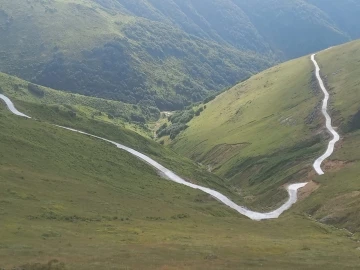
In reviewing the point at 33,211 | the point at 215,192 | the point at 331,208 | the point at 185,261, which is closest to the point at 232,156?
the point at 215,192

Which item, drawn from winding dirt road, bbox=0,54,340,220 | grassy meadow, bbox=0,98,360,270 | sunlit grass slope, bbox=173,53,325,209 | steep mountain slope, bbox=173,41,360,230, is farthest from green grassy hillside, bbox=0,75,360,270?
steep mountain slope, bbox=173,41,360,230

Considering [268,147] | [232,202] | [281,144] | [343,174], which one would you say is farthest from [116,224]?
[281,144]

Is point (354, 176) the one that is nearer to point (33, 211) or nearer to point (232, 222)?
point (232, 222)

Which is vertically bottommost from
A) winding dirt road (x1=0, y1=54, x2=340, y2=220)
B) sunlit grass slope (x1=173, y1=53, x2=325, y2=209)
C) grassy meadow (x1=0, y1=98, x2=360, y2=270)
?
grassy meadow (x1=0, y1=98, x2=360, y2=270)

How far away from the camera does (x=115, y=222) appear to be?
65.9 meters

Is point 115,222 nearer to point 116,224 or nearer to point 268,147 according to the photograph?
point 116,224

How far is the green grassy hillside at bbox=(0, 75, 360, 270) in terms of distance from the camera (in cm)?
4753

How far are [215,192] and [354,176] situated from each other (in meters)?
31.9

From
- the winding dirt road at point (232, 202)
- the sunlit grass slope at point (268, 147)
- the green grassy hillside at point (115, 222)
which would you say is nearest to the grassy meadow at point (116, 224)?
the green grassy hillside at point (115, 222)

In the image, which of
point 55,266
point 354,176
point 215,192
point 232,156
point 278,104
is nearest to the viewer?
point 55,266

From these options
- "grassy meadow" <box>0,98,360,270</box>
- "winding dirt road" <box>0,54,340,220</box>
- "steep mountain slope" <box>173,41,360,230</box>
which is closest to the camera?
"grassy meadow" <box>0,98,360,270</box>

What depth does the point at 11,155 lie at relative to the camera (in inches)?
3472

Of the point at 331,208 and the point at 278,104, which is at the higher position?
the point at 278,104

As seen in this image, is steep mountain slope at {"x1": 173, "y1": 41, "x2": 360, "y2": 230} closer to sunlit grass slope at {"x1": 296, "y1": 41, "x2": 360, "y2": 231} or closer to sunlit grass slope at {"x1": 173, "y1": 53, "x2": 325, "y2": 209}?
sunlit grass slope at {"x1": 173, "y1": 53, "x2": 325, "y2": 209}
